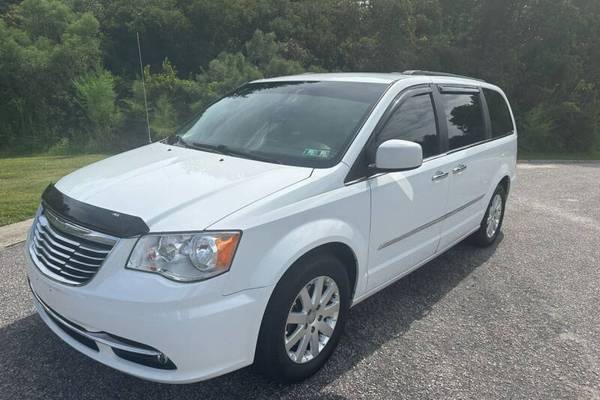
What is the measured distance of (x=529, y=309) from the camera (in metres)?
3.95

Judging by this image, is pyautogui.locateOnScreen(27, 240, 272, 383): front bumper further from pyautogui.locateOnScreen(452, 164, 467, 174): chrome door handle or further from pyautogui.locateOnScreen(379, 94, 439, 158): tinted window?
pyautogui.locateOnScreen(452, 164, 467, 174): chrome door handle

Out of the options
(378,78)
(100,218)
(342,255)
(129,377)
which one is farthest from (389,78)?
(129,377)

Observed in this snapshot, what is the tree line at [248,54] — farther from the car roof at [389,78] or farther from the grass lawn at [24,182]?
the car roof at [389,78]

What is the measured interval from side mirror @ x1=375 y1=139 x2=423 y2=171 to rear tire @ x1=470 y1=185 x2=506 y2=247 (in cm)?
234

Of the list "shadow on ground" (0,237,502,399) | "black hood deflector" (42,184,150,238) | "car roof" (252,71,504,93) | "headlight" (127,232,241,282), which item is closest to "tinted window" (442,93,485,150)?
"car roof" (252,71,504,93)

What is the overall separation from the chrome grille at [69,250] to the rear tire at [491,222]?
154 inches

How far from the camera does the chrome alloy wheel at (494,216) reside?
17.1 ft

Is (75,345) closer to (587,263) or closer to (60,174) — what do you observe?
(587,263)

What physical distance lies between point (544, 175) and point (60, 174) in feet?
32.8

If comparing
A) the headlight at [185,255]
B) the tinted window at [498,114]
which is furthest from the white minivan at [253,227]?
the tinted window at [498,114]

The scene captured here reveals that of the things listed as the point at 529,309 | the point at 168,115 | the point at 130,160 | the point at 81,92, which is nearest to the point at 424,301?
the point at 529,309

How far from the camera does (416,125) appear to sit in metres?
3.72

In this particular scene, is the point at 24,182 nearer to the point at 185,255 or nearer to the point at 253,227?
the point at 185,255

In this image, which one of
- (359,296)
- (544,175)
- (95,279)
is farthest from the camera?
(544,175)
